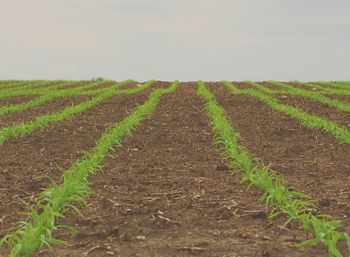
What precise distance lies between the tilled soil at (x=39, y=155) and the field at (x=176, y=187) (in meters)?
0.02

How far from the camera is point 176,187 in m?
7.24

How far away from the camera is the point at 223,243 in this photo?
5.15 meters

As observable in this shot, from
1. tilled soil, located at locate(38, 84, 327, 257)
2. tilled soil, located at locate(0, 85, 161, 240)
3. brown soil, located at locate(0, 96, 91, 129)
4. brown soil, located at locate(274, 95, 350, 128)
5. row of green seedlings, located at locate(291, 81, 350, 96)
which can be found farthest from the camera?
row of green seedlings, located at locate(291, 81, 350, 96)

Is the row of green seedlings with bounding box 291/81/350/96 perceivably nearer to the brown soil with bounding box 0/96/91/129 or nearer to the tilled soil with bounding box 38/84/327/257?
the brown soil with bounding box 0/96/91/129

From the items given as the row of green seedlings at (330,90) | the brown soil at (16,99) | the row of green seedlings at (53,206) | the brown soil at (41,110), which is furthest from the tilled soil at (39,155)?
the row of green seedlings at (330,90)

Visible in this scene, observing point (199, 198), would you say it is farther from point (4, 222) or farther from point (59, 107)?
point (59, 107)

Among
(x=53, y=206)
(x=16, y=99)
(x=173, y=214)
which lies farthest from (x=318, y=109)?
(x=53, y=206)

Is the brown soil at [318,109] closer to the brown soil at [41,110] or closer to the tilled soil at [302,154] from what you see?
the tilled soil at [302,154]

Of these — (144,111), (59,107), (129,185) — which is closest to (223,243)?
(129,185)

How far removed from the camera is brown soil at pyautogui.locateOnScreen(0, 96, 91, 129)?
1505cm

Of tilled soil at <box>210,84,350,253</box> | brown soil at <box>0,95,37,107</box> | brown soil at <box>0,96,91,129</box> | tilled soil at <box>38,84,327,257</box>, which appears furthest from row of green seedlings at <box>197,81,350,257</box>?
brown soil at <box>0,95,37,107</box>

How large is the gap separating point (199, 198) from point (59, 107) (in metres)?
12.5

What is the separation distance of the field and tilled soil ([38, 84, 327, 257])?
0.01 meters

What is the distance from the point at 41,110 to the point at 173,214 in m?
12.4
